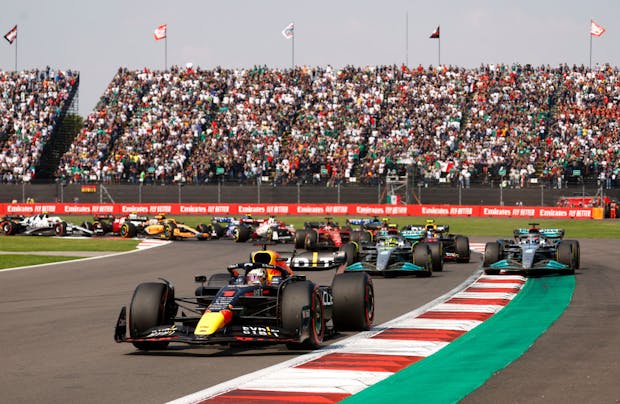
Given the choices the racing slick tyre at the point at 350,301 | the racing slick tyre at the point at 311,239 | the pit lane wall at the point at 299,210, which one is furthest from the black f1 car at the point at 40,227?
the racing slick tyre at the point at 350,301

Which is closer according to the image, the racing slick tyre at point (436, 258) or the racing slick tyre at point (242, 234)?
the racing slick tyre at point (436, 258)

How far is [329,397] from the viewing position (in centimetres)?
757

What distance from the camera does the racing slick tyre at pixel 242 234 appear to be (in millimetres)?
35031

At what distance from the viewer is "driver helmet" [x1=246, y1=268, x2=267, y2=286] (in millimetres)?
11328

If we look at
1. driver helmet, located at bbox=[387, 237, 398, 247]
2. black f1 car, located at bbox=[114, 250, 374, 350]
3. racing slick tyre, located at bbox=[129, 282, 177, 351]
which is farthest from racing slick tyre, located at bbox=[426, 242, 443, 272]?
racing slick tyre, located at bbox=[129, 282, 177, 351]

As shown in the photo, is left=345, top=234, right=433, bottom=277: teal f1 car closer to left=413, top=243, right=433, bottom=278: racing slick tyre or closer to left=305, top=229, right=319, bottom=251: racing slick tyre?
left=413, top=243, right=433, bottom=278: racing slick tyre

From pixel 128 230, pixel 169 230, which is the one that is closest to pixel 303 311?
pixel 169 230

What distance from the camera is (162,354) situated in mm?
10023

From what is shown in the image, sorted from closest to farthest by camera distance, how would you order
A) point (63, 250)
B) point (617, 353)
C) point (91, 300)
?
point (617, 353), point (91, 300), point (63, 250)

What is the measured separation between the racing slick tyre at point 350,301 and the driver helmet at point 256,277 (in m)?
0.87

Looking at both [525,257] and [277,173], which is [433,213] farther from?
[525,257]

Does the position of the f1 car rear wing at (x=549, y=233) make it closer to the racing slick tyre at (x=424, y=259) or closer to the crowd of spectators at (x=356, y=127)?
the racing slick tyre at (x=424, y=259)

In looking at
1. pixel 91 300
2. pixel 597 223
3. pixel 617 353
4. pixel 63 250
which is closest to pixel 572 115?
pixel 597 223

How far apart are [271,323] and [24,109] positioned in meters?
57.5
